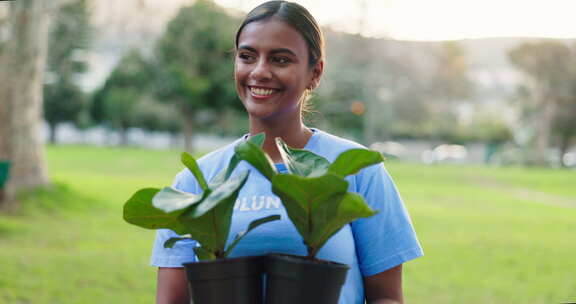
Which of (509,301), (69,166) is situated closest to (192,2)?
(69,166)

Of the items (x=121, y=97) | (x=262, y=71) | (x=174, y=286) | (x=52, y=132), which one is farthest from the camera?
(x=52, y=132)

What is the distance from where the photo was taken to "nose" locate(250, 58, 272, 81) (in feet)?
4.64

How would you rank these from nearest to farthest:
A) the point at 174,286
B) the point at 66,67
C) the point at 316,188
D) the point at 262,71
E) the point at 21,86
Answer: the point at 316,188 → the point at 262,71 → the point at 174,286 → the point at 21,86 → the point at 66,67

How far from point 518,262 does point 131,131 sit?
1371 inches

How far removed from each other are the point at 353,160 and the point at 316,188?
0.26 ft

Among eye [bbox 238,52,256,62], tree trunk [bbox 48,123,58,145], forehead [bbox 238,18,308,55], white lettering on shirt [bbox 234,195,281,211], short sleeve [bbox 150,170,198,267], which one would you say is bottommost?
tree trunk [bbox 48,123,58,145]

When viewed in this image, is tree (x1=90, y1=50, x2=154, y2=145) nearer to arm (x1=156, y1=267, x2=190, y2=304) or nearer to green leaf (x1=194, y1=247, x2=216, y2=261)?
arm (x1=156, y1=267, x2=190, y2=304)

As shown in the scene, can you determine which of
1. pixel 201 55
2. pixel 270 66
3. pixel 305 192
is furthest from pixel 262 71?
pixel 201 55

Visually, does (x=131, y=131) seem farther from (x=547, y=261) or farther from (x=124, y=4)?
(x=547, y=261)

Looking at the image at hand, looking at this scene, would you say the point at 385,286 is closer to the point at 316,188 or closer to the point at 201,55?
the point at 316,188

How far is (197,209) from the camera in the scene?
0.98 m

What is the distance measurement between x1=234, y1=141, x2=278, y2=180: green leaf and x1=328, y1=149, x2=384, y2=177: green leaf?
87 millimetres

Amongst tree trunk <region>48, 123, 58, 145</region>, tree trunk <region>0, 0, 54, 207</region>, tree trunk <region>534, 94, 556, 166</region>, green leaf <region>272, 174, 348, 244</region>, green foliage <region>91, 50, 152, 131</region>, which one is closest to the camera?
green leaf <region>272, 174, 348, 244</region>

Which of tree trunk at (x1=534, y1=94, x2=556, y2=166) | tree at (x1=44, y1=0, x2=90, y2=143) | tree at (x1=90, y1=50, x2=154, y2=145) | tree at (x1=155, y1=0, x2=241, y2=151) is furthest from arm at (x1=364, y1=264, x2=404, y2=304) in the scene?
tree at (x1=44, y1=0, x2=90, y2=143)
